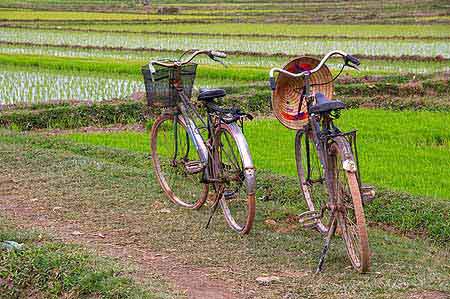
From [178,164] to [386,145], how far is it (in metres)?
3.37

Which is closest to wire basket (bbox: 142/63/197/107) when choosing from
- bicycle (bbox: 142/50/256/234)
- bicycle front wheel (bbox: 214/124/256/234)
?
bicycle (bbox: 142/50/256/234)

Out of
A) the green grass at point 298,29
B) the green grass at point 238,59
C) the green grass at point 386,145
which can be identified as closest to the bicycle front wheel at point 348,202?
the green grass at point 386,145

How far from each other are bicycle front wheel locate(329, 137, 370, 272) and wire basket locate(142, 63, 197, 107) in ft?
5.80

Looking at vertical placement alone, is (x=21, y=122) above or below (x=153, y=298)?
below

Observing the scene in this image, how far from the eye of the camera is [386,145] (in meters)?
8.82

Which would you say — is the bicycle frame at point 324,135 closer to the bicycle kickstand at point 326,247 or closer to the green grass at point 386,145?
the bicycle kickstand at point 326,247

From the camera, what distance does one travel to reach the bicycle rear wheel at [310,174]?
5.16 m

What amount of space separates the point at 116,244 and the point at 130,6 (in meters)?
38.2

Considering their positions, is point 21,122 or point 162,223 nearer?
point 162,223

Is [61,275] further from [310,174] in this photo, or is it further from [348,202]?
[310,174]

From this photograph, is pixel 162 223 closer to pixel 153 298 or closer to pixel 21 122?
pixel 153 298

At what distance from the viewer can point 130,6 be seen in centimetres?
4200

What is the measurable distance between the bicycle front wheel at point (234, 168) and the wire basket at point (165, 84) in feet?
2.45

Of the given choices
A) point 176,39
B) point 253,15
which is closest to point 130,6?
point 253,15
